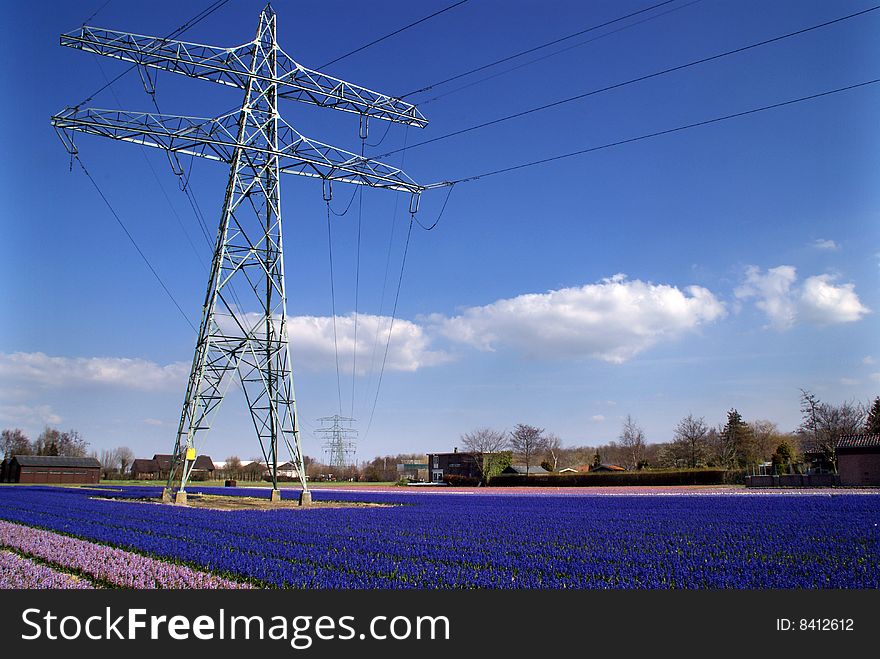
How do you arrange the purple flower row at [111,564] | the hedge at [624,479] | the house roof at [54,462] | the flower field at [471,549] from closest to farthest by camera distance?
the purple flower row at [111,564]
the flower field at [471,549]
the hedge at [624,479]
the house roof at [54,462]

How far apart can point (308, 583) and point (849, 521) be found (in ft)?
58.1

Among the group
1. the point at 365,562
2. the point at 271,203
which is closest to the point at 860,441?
the point at 271,203

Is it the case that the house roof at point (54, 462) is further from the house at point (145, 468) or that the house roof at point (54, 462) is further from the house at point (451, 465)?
the house at point (451, 465)

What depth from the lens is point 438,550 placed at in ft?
45.9

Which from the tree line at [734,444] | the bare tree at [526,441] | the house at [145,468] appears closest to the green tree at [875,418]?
the tree line at [734,444]

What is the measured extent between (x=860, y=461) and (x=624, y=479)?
22.9 metres

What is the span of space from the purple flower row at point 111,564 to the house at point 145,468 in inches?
4432

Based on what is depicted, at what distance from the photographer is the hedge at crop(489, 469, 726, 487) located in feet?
209

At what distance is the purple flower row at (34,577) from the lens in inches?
379

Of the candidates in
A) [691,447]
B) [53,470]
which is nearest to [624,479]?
[691,447]

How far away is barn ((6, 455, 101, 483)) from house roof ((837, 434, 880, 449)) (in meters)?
85.5

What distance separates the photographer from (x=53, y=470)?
8406 cm

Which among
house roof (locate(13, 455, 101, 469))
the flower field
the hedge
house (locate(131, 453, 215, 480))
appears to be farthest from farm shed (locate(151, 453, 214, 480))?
the flower field

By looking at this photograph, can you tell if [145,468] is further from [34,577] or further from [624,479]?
[34,577]
